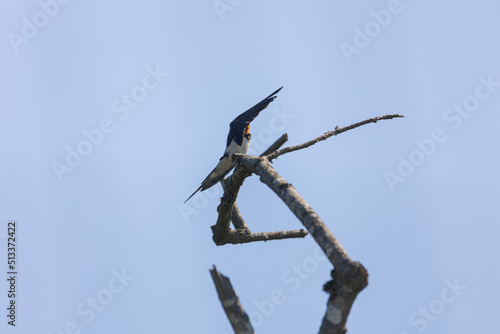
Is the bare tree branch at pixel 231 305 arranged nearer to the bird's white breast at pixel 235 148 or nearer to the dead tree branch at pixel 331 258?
the dead tree branch at pixel 331 258

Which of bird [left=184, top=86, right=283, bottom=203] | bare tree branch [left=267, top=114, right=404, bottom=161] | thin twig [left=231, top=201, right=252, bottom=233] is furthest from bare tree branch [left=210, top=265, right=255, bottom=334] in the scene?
bird [left=184, top=86, right=283, bottom=203]

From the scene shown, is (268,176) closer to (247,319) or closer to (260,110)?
(247,319)

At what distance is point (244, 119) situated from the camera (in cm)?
982

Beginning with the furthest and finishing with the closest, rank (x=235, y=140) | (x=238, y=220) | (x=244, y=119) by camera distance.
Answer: (x=235, y=140) < (x=244, y=119) < (x=238, y=220)

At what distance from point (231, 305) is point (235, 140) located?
6156 mm

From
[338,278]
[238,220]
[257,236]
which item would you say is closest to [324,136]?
[257,236]

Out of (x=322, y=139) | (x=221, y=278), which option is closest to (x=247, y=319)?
(x=221, y=278)

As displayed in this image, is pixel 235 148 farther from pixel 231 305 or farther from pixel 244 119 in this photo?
pixel 231 305

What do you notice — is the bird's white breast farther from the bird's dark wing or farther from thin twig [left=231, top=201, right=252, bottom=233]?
thin twig [left=231, top=201, right=252, bottom=233]

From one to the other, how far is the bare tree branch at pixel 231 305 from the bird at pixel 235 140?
560 cm

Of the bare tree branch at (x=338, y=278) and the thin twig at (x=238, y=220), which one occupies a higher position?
the thin twig at (x=238, y=220)

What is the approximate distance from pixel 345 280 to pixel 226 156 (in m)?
6.59

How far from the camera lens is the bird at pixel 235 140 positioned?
9719 millimetres

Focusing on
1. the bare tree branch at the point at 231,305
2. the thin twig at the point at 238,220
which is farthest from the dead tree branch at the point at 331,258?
the thin twig at the point at 238,220
